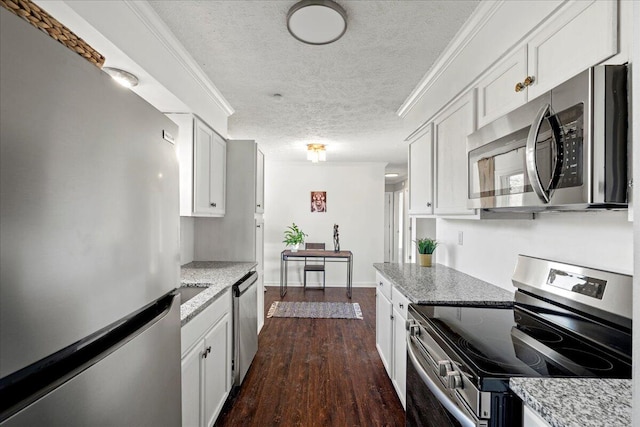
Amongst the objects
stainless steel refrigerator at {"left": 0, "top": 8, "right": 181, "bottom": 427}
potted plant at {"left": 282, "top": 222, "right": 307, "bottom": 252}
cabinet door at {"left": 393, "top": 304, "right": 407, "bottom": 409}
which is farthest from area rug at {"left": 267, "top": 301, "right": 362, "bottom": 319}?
stainless steel refrigerator at {"left": 0, "top": 8, "right": 181, "bottom": 427}

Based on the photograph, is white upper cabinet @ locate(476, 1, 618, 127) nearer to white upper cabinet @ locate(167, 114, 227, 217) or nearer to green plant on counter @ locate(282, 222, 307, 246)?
white upper cabinet @ locate(167, 114, 227, 217)

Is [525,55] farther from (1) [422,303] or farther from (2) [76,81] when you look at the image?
(2) [76,81]

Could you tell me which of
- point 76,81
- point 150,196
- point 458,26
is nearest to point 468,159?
point 458,26

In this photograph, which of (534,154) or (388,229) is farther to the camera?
(388,229)

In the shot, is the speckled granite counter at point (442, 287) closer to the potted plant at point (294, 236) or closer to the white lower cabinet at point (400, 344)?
the white lower cabinet at point (400, 344)

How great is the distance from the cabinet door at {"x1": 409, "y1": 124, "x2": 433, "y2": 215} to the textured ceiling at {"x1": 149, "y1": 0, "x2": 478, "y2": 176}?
46cm

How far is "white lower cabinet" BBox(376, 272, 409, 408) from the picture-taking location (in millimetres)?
1995

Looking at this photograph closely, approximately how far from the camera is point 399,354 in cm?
211

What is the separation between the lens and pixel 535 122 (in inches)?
45.1

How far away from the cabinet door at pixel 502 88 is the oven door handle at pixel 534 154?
270mm

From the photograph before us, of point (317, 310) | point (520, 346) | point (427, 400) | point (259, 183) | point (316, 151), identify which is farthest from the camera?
point (316, 151)

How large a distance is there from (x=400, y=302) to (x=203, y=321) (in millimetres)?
1214

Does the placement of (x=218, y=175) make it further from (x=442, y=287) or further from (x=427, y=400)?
(x=427, y=400)

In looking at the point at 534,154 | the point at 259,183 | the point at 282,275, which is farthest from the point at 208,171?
the point at 282,275
